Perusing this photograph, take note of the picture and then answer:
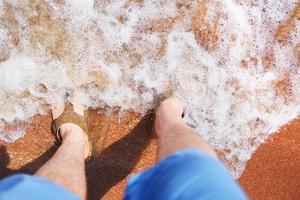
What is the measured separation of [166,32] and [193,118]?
504mm

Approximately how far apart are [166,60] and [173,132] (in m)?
0.55

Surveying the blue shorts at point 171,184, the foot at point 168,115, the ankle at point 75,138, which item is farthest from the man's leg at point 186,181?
the ankle at point 75,138

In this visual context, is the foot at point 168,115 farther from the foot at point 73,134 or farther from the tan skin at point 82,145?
the foot at point 73,134

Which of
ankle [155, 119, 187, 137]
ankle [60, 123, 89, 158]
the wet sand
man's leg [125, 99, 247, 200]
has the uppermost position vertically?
man's leg [125, 99, 247, 200]

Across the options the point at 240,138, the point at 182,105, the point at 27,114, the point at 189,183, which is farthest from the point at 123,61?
the point at 189,183

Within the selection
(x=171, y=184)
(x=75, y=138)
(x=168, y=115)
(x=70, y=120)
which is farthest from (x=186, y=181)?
(x=70, y=120)

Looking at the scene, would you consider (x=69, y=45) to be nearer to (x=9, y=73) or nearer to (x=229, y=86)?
(x=9, y=73)

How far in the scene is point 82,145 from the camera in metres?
2.26

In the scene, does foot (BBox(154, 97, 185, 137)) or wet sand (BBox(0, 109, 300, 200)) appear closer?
foot (BBox(154, 97, 185, 137))

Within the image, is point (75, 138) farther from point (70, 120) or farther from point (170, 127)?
point (170, 127)

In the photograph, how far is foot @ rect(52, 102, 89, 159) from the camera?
7.32 ft

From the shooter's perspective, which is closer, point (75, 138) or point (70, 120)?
point (75, 138)

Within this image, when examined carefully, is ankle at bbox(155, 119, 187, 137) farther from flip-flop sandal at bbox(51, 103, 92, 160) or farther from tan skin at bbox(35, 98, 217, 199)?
flip-flop sandal at bbox(51, 103, 92, 160)

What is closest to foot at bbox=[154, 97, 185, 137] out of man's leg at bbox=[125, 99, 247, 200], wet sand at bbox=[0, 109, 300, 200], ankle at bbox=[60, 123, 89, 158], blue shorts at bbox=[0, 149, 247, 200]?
wet sand at bbox=[0, 109, 300, 200]
